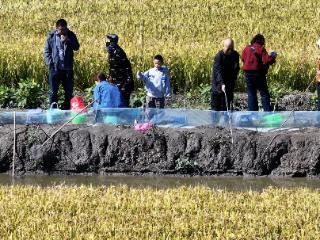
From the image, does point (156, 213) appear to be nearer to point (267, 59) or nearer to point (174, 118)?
point (174, 118)

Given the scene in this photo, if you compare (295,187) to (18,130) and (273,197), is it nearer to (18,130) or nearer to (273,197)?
(273,197)

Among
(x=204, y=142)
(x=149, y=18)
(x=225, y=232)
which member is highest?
(x=149, y=18)

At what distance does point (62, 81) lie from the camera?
17062mm

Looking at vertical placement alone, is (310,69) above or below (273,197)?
above

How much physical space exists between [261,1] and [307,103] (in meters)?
12.2

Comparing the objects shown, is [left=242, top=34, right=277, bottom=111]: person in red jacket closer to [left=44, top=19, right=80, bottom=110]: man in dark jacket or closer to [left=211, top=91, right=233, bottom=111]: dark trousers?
[left=211, top=91, right=233, bottom=111]: dark trousers

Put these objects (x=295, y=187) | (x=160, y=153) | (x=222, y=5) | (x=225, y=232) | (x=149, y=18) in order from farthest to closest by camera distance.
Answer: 1. (x=222, y=5)
2. (x=149, y=18)
3. (x=160, y=153)
4. (x=295, y=187)
5. (x=225, y=232)

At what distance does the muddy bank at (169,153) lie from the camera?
14.6 metres

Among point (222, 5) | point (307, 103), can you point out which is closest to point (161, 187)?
point (307, 103)

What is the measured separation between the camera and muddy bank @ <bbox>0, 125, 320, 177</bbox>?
14641 mm

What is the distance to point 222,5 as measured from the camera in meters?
30.0

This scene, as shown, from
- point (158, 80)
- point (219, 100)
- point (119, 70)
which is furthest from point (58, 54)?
point (219, 100)

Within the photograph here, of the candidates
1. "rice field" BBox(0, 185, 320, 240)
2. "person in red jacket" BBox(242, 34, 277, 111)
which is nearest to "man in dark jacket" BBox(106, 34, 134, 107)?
"person in red jacket" BBox(242, 34, 277, 111)

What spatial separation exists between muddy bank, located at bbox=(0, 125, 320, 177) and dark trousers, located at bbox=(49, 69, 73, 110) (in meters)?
2.04
